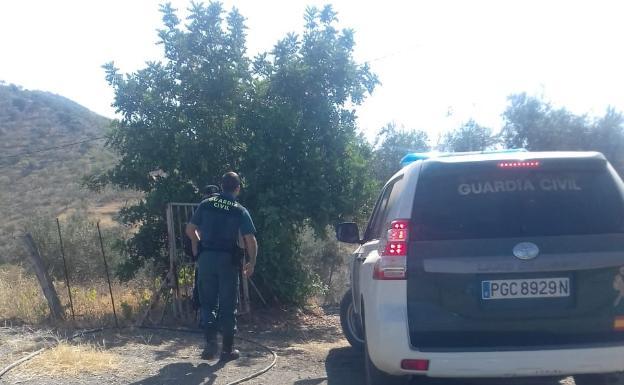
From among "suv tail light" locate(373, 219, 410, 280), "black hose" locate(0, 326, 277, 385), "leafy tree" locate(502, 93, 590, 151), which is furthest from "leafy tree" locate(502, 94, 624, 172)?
"suv tail light" locate(373, 219, 410, 280)

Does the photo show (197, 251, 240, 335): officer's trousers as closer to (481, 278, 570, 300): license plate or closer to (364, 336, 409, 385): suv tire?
(364, 336, 409, 385): suv tire

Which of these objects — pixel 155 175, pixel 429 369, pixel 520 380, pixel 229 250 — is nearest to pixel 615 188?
pixel 429 369

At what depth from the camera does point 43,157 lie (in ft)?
134

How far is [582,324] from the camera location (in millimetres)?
4465

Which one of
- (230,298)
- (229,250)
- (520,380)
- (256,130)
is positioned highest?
(256,130)

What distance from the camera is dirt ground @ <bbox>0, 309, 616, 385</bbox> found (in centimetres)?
635

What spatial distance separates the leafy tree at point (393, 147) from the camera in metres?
18.1

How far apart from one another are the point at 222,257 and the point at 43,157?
36720 mm

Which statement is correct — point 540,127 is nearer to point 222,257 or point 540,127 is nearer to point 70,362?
point 222,257

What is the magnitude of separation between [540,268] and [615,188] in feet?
2.55

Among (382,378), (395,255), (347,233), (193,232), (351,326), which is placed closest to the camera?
(395,255)

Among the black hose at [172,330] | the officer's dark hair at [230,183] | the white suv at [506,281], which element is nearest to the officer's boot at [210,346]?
the black hose at [172,330]

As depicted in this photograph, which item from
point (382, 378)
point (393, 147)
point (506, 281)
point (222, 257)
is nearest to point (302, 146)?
point (222, 257)

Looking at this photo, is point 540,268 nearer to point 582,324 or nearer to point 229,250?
point 582,324
